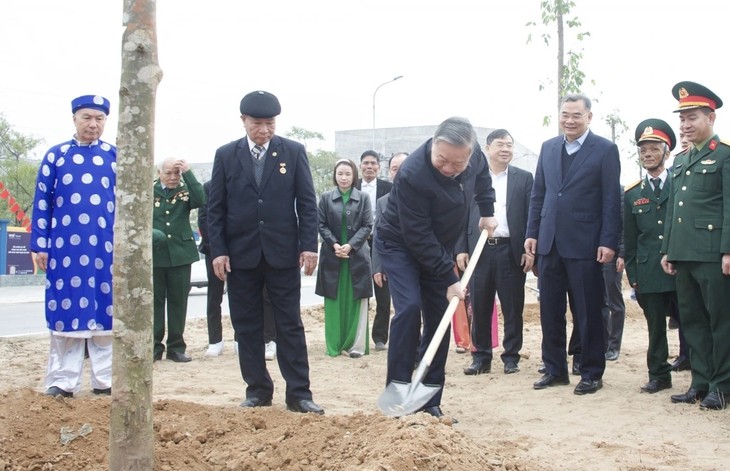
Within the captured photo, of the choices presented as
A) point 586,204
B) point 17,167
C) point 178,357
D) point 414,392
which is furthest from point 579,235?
point 17,167

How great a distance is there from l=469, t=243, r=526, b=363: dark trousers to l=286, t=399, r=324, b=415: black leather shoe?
230cm

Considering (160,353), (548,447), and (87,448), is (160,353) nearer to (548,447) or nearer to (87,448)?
(87,448)

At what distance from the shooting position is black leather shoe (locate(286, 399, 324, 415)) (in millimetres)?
4707

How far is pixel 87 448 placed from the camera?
12.4ft

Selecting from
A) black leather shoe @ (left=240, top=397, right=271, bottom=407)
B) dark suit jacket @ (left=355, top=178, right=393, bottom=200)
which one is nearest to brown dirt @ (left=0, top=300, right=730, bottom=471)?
black leather shoe @ (left=240, top=397, right=271, bottom=407)

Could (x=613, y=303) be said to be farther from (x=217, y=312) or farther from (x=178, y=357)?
(x=178, y=357)

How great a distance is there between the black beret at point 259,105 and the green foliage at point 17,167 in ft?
117

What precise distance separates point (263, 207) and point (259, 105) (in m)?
0.66

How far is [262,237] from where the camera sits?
4844 mm

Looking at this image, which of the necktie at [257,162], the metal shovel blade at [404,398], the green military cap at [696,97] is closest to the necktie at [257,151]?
the necktie at [257,162]

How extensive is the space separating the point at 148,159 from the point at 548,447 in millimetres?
2595

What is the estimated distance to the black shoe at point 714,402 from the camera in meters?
4.95

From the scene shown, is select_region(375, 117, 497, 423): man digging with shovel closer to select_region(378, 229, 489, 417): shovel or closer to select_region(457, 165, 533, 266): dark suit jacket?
select_region(378, 229, 489, 417): shovel

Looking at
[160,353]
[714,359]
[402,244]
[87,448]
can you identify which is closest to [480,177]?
[402,244]
